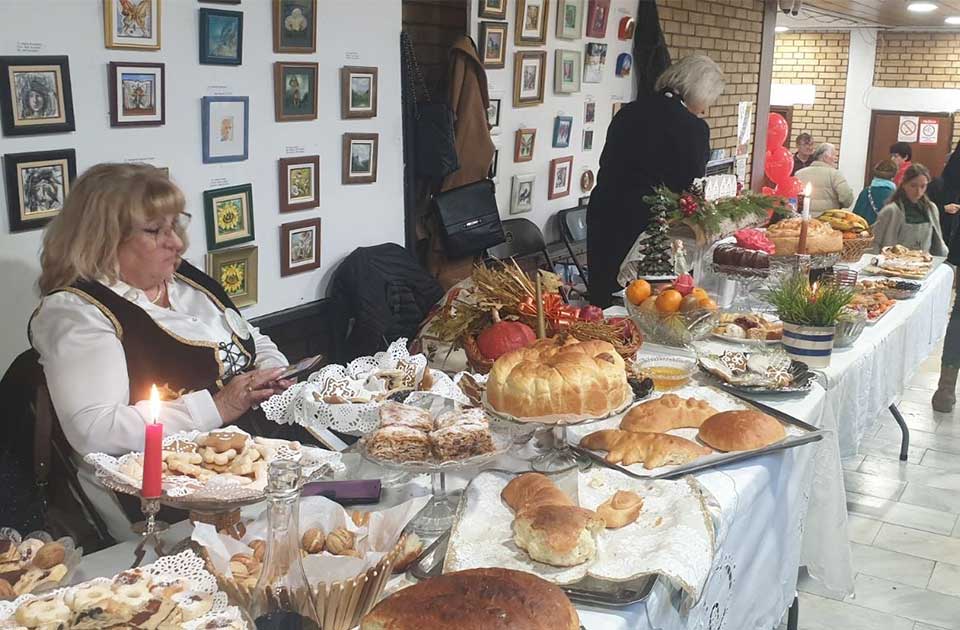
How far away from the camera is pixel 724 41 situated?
764 cm

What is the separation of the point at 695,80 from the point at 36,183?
117 inches

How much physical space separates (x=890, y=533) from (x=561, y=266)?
285 centimetres

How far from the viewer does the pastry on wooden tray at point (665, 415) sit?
6.82ft

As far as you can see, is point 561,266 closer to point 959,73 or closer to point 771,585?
point 771,585

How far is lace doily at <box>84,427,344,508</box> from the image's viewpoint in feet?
4.79

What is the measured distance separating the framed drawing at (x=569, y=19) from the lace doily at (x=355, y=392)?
3.92 metres

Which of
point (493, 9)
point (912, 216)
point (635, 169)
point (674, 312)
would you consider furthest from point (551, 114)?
point (674, 312)

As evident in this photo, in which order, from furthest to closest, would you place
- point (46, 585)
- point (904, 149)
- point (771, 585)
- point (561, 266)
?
point (904, 149), point (561, 266), point (771, 585), point (46, 585)

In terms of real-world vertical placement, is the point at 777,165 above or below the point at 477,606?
above

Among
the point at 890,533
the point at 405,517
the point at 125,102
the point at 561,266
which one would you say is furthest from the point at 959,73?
the point at 405,517

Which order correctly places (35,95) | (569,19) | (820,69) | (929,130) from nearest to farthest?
(35,95)
(569,19)
(929,130)
(820,69)

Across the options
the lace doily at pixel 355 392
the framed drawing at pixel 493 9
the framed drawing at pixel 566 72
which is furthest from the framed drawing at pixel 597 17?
the lace doily at pixel 355 392

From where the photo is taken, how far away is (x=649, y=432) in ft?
6.54

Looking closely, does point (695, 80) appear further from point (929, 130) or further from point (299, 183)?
point (929, 130)
